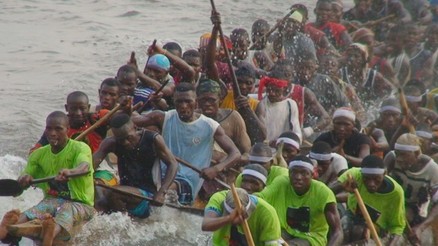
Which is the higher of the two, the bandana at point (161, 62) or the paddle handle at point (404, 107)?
the bandana at point (161, 62)

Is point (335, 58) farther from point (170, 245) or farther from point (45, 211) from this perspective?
point (45, 211)

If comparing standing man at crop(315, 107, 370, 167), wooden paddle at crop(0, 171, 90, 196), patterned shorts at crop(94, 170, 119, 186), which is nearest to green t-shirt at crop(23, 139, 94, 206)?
wooden paddle at crop(0, 171, 90, 196)

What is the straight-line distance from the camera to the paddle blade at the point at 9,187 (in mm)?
9750

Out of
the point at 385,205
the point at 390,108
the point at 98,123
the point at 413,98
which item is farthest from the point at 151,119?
the point at 413,98

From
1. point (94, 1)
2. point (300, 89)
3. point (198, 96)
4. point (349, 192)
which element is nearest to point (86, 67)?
point (94, 1)

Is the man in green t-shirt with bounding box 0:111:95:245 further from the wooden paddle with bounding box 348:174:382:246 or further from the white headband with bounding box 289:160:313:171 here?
the wooden paddle with bounding box 348:174:382:246

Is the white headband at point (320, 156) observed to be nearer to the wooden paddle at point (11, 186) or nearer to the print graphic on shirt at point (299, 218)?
the print graphic on shirt at point (299, 218)

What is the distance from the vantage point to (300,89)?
13.4m

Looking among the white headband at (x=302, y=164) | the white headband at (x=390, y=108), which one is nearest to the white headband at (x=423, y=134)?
the white headband at (x=390, y=108)

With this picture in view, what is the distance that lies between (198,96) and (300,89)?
2.16 metres

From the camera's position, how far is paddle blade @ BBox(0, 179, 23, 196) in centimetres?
975

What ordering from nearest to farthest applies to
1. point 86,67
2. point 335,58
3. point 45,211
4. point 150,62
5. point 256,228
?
1. point 256,228
2. point 45,211
3. point 150,62
4. point 335,58
5. point 86,67

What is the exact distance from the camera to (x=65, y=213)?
985 cm

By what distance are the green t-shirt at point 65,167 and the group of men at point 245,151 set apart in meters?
0.01
